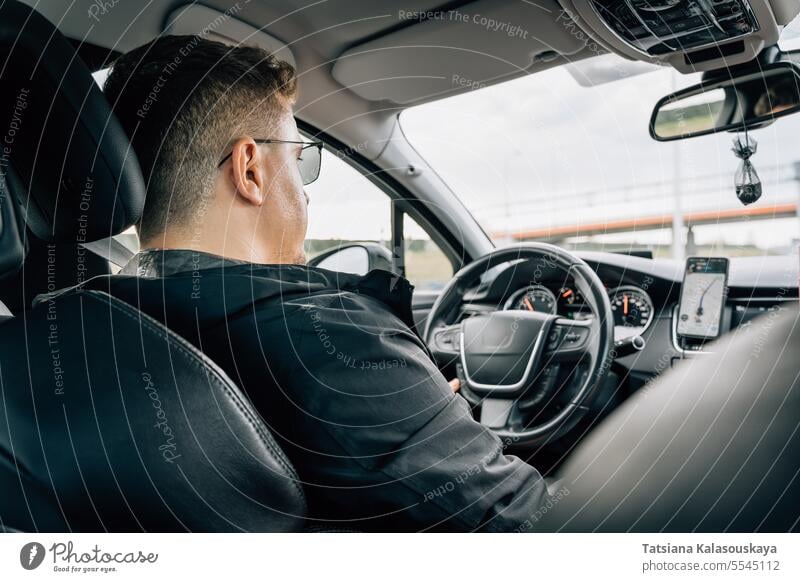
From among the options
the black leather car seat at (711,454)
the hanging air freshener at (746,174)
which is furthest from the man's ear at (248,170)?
the hanging air freshener at (746,174)

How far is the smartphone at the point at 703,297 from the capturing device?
186 cm

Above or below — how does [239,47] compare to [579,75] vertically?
below

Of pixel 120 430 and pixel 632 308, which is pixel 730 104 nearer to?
pixel 632 308

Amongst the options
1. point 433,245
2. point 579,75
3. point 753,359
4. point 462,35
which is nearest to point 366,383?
point 753,359

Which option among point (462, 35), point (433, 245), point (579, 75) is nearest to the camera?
point (462, 35)

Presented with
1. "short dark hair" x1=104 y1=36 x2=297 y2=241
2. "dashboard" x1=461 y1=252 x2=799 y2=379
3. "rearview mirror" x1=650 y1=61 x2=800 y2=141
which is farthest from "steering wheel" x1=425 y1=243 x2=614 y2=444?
"short dark hair" x1=104 y1=36 x2=297 y2=241

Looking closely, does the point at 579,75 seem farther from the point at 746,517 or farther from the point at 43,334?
the point at 43,334

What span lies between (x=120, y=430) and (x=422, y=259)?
1755 millimetres

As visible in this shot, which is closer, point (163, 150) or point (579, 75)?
point (163, 150)

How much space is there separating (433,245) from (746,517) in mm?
1722

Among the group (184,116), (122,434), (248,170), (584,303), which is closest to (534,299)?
(584,303)

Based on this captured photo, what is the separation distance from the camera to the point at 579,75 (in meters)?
1.90

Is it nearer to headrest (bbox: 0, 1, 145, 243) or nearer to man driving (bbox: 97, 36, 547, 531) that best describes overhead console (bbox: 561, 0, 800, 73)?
man driving (bbox: 97, 36, 547, 531)
